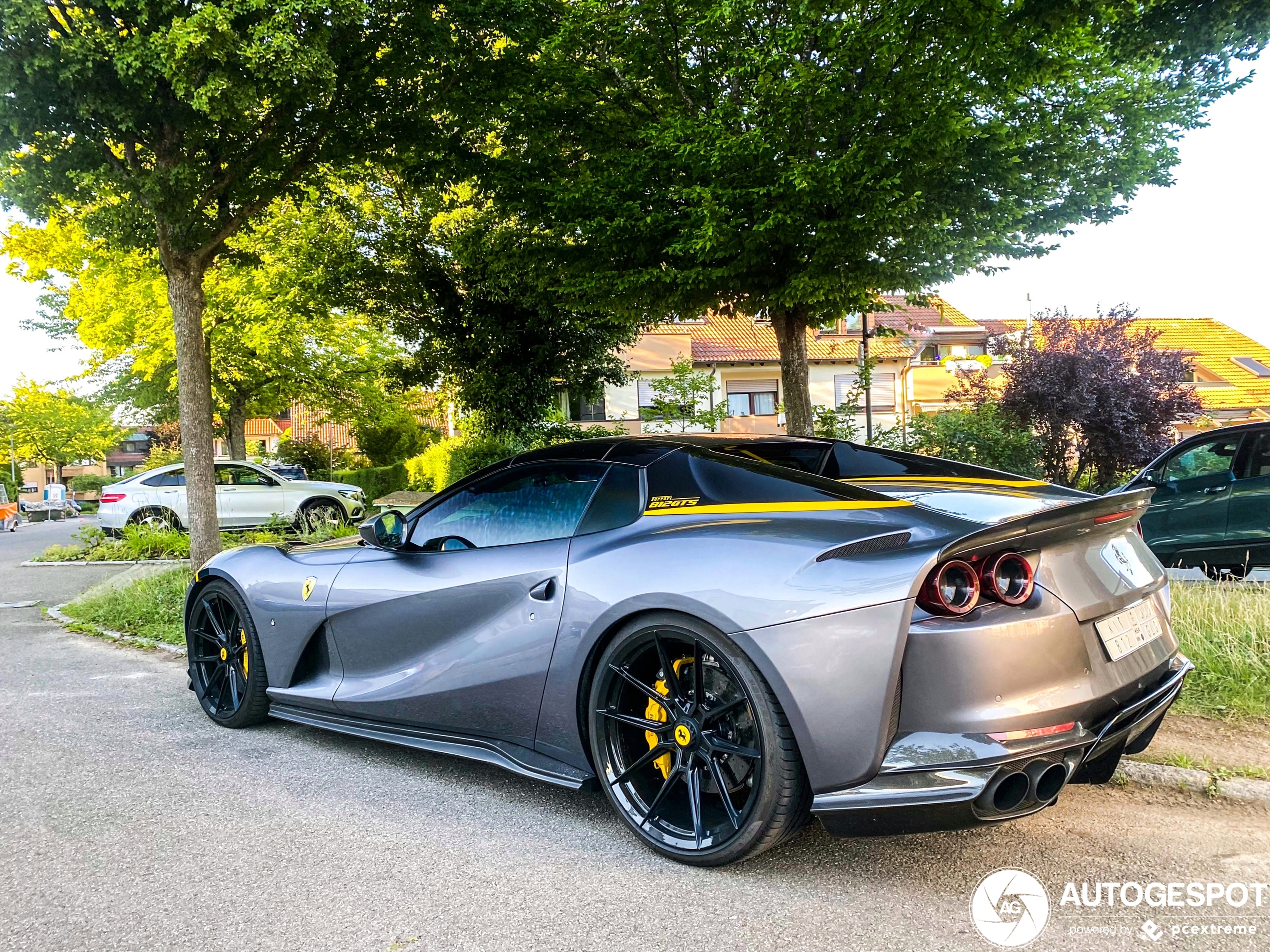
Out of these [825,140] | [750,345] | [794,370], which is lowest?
[794,370]

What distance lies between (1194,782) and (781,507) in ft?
6.45

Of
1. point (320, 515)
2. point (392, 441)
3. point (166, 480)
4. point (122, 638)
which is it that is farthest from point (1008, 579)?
point (392, 441)

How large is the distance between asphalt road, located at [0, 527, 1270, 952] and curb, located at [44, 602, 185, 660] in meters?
2.74

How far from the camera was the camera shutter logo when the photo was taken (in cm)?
246

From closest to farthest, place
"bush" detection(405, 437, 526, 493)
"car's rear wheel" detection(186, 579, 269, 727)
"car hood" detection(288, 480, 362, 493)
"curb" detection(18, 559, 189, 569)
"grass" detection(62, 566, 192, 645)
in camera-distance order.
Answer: "car's rear wheel" detection(186, 579, 269, 727) < "grass" detection(62, 566, 192, 645) < "curb" detection(18, 559, 189, 569) < "car hood" detection(288, 480, 362, 493) < "bush" detection(405, 437, 526, 493)

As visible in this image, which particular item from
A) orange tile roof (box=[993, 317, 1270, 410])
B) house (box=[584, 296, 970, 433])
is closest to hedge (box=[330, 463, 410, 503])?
house (box=[584, 296, 970, 433])

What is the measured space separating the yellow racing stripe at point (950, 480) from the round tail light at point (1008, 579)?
89cm

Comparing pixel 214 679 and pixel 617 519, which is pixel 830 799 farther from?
pixel 214 679

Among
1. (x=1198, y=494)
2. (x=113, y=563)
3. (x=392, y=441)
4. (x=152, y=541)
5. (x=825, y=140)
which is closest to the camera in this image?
(x=1198, y=494)

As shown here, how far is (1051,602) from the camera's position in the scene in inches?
105

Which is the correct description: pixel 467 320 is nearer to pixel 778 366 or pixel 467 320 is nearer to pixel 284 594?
pixel 284 594

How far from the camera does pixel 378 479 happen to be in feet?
108

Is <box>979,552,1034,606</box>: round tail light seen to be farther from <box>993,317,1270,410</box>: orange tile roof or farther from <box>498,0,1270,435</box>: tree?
<box>993,317,1270,410</box>: orange tile roof

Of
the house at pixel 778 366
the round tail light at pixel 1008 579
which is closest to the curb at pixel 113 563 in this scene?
the round tail light at pixel 1008 579
